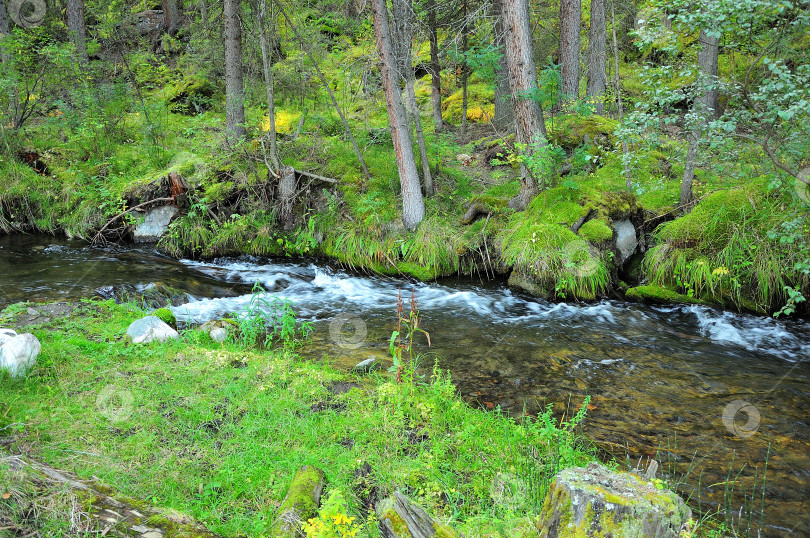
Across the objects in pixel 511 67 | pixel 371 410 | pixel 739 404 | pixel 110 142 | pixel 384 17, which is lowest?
pixel 739 404

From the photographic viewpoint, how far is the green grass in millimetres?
3164

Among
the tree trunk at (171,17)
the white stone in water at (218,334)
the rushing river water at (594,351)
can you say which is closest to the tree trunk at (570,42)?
the rushing river water at (594,351)

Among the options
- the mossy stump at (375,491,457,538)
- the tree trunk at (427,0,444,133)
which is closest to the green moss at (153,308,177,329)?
the mossy stump at (375,491,457,538)

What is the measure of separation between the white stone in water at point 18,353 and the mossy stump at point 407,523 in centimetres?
381

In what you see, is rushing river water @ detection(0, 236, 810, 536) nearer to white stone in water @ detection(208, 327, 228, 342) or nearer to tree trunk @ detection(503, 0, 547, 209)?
white stone in water @ detection(208, 327, 228, 342)

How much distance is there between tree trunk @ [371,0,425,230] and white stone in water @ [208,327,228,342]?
4531 millimetres

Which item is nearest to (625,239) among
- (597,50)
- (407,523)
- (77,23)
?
(597,50)

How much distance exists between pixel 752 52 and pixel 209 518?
23.7ft

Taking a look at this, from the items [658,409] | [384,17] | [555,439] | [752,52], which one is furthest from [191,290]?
[752,52]

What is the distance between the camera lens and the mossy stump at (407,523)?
7.79 feet

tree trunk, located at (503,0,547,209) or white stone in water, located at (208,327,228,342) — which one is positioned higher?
tree trunk, located at (503,0,547,209)

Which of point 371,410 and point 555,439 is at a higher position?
point 371,410

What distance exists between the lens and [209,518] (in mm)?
2941

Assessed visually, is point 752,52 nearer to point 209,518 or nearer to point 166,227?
point 209,518
